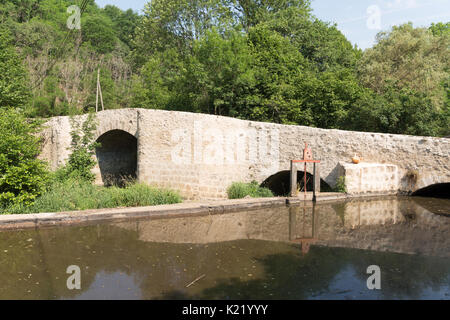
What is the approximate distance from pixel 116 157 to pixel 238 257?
36.6ft

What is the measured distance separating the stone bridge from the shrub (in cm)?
31

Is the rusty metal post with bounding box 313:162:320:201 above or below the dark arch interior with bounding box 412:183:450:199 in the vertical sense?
above

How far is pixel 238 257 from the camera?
19.6 feet

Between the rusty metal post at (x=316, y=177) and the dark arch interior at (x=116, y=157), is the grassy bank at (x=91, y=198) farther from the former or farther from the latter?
the dark arch interior at (x=116, y=157)

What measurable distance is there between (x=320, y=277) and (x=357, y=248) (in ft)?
5.62

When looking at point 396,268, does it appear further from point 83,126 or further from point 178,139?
point 83,126

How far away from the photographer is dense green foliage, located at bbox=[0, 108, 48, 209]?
879 centimetres

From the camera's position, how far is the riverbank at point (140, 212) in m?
7.60

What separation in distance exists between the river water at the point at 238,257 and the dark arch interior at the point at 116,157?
7.49 meters

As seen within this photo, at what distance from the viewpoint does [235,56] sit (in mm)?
15672

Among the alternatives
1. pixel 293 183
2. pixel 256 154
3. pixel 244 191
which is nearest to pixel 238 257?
pixel 244 191

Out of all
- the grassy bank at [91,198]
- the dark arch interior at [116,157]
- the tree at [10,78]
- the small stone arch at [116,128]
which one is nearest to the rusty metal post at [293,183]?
the grassy bank at [91,198]

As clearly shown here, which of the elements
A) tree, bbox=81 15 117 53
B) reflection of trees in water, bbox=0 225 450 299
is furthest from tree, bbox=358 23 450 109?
tree, bbox=81 15 117 53

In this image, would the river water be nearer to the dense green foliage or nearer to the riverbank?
the riverbank
